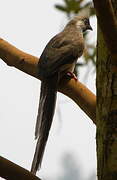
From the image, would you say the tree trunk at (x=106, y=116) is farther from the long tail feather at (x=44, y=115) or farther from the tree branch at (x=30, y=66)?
the long tail feather at (x=44, y=115)

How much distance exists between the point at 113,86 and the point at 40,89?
1785mm

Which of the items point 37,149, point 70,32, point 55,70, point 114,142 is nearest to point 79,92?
point 37,149

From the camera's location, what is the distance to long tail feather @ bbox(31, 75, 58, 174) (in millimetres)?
3329

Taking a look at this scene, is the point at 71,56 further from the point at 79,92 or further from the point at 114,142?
the point at 114,142

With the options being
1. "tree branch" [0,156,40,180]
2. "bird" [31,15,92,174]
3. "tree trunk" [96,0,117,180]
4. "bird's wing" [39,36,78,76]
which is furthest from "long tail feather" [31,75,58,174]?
"tree branch" [0,156,40,180]

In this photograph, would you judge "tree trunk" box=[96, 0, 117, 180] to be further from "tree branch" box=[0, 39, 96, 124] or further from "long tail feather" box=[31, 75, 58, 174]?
"long tail feather" box=[31, 75, 58, 174]

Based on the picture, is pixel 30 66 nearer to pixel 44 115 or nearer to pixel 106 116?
pixel 44 115

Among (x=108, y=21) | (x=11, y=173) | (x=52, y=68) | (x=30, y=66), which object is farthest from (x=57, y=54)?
(x=11, y=173)

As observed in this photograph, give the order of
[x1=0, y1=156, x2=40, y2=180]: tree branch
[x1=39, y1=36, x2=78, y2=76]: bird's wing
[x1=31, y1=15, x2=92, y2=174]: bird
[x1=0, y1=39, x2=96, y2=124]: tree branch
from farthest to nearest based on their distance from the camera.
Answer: [x1=39, y1=36, x2=78, y2=76]: bird's wing, [x1=31, y1=15, x2=92, y2=174]: bird, [x1=0, y1=39, x2=96, y2=124]: tree branch, [x1=0, y1=156, x2=40, y2=180]: tree branch

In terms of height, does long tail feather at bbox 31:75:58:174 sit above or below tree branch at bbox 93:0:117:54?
below

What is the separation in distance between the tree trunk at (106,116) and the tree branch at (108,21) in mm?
101

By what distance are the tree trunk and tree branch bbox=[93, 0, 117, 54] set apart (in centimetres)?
10

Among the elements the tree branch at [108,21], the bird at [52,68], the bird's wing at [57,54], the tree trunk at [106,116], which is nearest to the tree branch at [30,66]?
the bird at [52,68]

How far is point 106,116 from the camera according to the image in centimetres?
272
